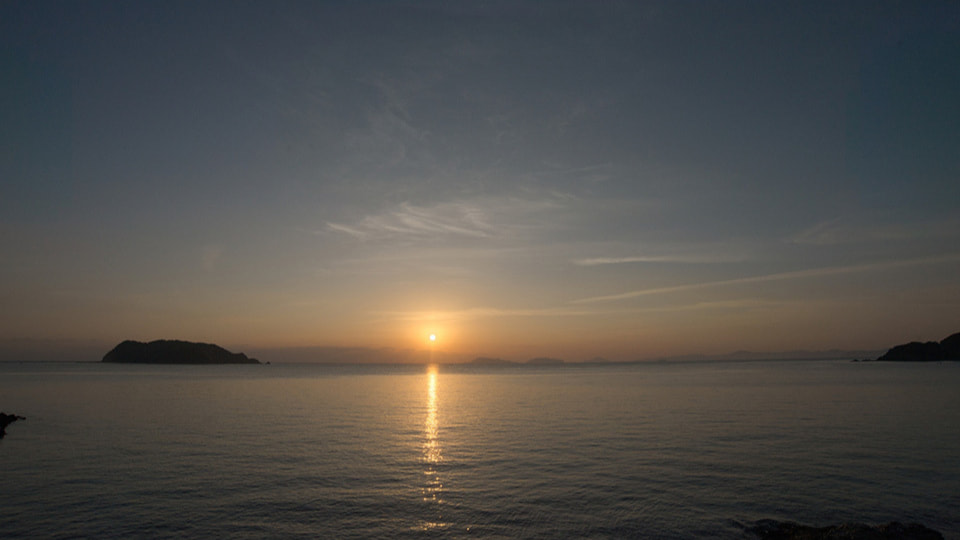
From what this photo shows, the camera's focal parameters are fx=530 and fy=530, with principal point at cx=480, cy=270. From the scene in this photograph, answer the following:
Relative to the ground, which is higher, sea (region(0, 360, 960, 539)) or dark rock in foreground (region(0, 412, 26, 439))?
dark rock in foreground (region(0, 412, 26, 439))

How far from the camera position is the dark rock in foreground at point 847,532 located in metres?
19.9

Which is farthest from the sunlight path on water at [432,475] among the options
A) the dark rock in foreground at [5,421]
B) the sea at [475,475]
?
the dark rock in foreground at [5,421]

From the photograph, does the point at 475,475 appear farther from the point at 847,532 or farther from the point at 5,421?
the point at 5,421

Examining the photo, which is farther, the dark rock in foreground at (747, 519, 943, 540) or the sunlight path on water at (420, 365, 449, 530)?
the sunlight path on water at (420, 365, 449, 530)

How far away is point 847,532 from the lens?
20094 mm

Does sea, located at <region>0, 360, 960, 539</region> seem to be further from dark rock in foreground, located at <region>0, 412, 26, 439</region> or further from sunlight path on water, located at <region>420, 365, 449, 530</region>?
dark rock in foreground, located at <region>0, 412, 26, 439</region>

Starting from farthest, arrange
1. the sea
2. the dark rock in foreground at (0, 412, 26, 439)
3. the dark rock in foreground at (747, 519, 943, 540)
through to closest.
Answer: the dark rock in foreground at (0, 412, 26, 439) → the sea → the dark rock in foreground at (747, 519, 943, 540)

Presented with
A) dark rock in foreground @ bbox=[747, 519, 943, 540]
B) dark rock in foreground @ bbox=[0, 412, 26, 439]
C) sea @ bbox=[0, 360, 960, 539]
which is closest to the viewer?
dark rock in foreground @ bbox=[747, 519, 943, 540]

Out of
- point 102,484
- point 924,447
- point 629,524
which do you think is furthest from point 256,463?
point 924,447

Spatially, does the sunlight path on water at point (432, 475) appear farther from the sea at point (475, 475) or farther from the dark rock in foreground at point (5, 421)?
the dark rock in foreground at point (5, 421)

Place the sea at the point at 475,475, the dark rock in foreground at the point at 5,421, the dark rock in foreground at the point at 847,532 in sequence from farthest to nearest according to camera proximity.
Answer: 1. the dark rock in foreground at the point at 5,421
2. the sea at the point at 475,475
3. the dark rock in foreground at the point at 847,532

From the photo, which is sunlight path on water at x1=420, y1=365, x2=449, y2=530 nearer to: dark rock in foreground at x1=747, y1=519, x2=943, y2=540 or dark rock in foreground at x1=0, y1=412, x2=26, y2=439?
dark rock in foreground at x1=747, y1=519, x2=943, y2=540

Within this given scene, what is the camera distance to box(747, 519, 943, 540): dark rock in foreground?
65.2 feet

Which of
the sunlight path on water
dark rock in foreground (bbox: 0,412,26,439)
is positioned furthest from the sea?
dark rock in foreground (bbox: 0,412,26,439)
